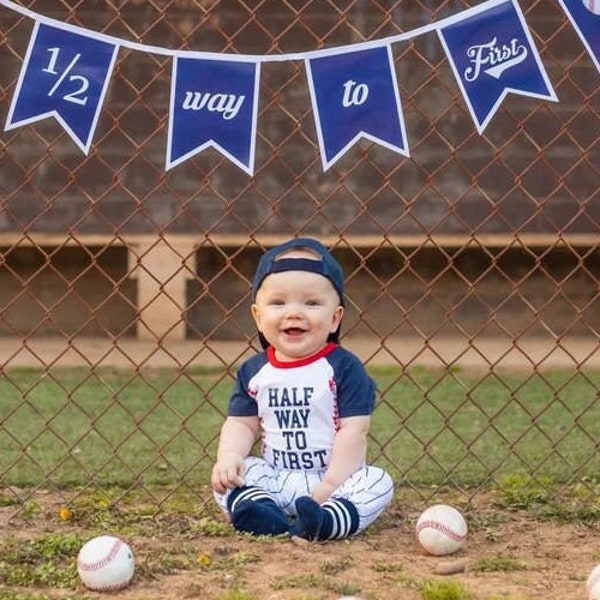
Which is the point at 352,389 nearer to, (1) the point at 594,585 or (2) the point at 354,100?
(2) the point at 354,100

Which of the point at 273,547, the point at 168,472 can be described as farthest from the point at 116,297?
the point at 273,547

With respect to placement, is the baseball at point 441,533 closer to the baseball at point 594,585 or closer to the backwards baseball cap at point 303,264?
the baseball at point 594,585

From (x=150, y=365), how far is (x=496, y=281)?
253cm

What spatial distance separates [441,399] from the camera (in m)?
7.40

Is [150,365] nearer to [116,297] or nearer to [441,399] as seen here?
[116,297]

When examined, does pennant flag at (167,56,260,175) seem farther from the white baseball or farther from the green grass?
the white baseball

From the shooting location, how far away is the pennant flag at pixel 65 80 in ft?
13.7

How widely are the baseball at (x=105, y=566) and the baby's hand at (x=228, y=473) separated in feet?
1.98

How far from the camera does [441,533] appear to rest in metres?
4.06

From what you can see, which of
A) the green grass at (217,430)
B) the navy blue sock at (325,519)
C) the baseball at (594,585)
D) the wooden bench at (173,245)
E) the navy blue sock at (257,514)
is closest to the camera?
the baseball at (594,585)

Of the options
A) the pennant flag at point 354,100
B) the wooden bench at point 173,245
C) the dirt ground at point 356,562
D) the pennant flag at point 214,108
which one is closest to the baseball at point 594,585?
the dirt ground at point 356,562

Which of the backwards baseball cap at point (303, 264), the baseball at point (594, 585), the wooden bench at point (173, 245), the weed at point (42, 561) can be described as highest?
the wooden bench at point (173, 245)

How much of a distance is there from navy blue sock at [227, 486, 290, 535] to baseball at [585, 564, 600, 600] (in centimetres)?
97

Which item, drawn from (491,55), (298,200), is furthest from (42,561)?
(298,200)
